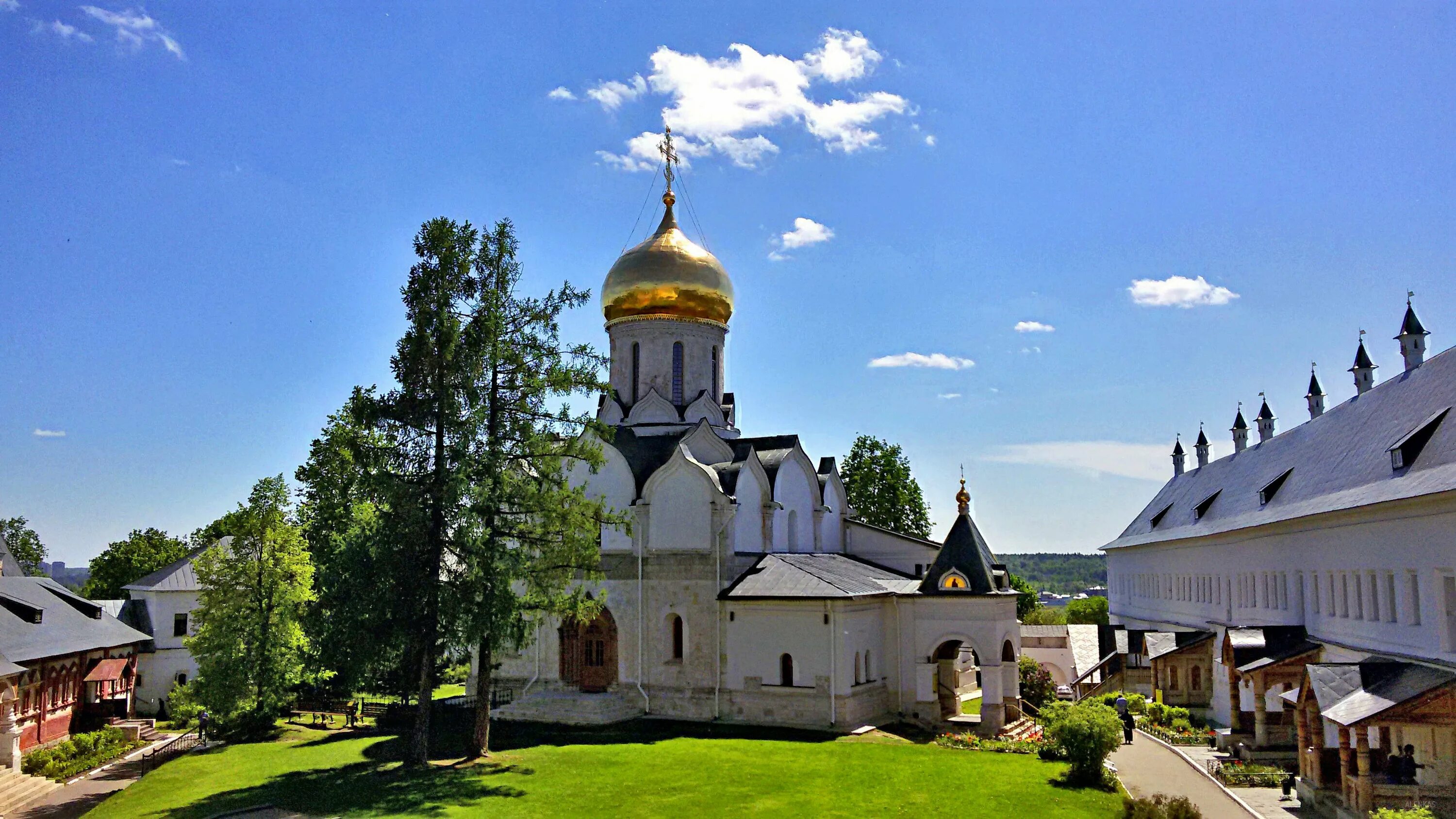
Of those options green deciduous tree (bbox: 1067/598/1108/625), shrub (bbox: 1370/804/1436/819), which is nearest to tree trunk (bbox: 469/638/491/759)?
shrub (bbox: 1370/804/1436/819)

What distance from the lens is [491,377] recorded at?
20.4 meters

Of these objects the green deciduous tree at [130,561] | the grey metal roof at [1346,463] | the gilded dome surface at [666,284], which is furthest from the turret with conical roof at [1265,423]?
the green deciduous tree at [130,561]

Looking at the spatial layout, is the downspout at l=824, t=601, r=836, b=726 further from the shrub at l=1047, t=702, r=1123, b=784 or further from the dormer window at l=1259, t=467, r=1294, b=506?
the dormer window at l=1259, t=467, r=1294, b=506

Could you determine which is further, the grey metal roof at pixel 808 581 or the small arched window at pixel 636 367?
the small arched window at pixel 636 367

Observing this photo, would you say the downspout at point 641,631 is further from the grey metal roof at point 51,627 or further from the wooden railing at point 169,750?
the grey metal roof at point 51,627

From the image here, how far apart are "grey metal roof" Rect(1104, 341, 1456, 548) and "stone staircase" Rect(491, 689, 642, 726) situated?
57.4 ft

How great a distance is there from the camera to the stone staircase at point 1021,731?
23.8 m

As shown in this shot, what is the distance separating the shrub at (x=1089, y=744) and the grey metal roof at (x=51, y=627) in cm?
2378

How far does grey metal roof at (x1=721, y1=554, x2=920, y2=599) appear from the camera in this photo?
83.1ft

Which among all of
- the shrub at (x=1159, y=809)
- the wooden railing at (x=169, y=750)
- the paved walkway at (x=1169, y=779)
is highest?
the shrub at (x=1159, y=809)

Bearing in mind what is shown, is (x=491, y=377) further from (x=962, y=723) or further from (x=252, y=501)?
(x=962, y=723)

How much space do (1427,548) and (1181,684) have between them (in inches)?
532

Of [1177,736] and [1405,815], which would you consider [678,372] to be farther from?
[1405,815]

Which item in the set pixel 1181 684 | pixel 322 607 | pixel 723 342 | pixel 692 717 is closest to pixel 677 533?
pixel 692 717
